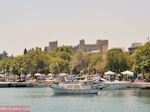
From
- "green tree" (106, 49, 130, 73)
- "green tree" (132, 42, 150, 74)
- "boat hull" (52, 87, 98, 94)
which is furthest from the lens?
"green tree" (106, 49, 130, 73)

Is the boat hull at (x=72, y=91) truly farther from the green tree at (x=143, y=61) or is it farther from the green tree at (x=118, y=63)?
the green tree at (x=118, y=63)

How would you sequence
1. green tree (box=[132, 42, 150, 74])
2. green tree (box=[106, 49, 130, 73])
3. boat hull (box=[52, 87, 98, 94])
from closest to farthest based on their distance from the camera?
boat hull (box=[52, 87, 98, 94]) < green tree (box=[132, 42, 150, 74]) < green tree (box=[106, 49, 130, 73])

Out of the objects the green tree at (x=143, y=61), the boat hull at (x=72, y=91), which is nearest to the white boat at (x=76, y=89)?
the boat hull at (x=72, y=91)

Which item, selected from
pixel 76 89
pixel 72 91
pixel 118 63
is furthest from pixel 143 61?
A: pixel 72 91

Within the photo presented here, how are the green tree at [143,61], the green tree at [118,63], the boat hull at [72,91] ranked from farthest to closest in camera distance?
the green tree at [118,63] < the green tree at [143,61] < the boat hull at [72,91]

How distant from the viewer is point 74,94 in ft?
374

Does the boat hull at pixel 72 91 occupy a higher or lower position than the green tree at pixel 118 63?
lower

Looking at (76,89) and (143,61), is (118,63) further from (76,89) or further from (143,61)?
(76,89)

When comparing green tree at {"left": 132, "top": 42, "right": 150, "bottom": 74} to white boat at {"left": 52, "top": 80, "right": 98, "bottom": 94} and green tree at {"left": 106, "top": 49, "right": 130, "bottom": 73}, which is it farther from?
white boat at {"left": 52, "top": 80, "right": 98, "bottom": 94}

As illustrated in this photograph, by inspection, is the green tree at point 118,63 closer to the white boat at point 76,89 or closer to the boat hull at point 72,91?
the white boat at point 76,89

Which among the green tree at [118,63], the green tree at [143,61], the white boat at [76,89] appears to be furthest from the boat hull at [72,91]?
the green tree at [118,63]

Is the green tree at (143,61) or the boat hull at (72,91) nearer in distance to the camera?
the boat hull at (72,91)

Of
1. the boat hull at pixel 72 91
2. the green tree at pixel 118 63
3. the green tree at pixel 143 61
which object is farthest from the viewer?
the green tree at pixel 118 63

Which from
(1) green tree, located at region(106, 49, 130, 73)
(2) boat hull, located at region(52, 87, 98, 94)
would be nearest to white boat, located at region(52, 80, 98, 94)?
(2) boat hull, located at region(52, 87, 98, 94)
